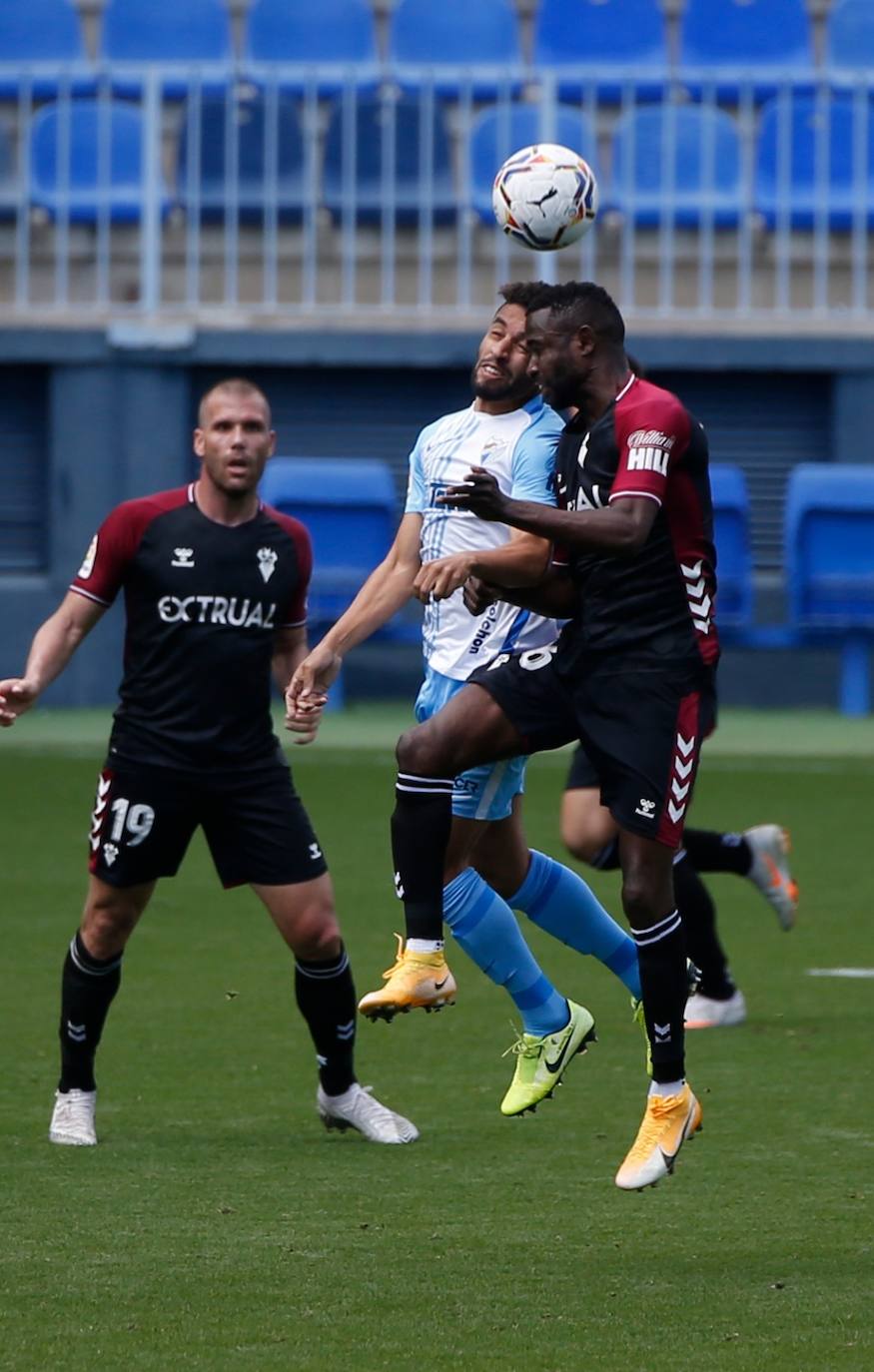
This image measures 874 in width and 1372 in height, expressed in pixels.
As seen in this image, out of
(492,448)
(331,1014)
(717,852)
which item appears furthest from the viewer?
(717,852)

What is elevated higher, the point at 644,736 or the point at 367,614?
the point at 367,614

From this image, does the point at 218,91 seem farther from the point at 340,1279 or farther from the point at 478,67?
the point at 340,1279

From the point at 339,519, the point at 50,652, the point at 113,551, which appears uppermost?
the point at 113,551

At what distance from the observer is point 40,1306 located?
4992 millimetres

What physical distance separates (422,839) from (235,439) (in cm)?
119

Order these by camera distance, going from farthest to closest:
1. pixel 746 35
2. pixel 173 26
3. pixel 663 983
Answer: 1. pixel 173 26
2. pixel 746 35
3. pixel 663 983

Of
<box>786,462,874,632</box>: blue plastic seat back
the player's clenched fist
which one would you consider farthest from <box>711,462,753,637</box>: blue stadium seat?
the player's clenched fist

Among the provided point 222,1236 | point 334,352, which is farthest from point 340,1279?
point 334,352

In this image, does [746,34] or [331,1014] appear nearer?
[331,1014]

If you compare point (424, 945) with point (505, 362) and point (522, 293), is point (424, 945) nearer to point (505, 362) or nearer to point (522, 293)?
point (505, 362)

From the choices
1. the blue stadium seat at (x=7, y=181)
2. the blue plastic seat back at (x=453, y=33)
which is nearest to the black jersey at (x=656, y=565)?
the blue stadium seat at (x=7, y=181)

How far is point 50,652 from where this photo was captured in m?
6.68

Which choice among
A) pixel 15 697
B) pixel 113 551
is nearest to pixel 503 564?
pixel 113 551

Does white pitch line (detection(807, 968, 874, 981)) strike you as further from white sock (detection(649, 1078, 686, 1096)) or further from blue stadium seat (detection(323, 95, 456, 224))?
blue stadium seat (detection(323, 95, 456, 224))
